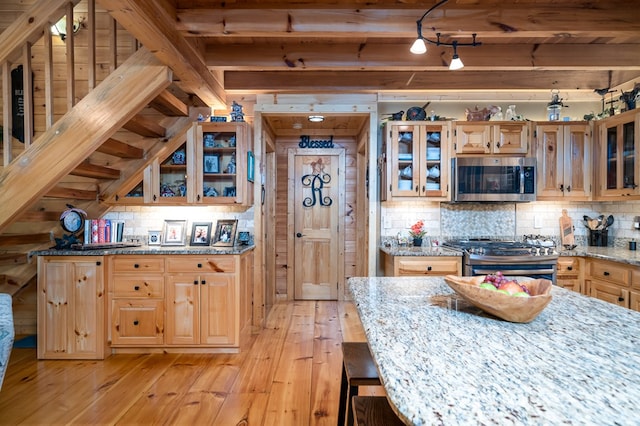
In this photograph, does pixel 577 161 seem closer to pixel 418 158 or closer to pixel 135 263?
pixel 418 158

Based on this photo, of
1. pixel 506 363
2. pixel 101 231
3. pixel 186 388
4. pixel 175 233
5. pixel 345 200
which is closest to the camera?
pixel 506 363

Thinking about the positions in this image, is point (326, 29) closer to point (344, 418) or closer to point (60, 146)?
point (60, 146)

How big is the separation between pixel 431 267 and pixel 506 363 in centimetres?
256

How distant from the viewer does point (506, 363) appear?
870mm

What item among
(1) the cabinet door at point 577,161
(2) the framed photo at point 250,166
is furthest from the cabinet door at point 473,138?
(2) the framed photo at point 250,166

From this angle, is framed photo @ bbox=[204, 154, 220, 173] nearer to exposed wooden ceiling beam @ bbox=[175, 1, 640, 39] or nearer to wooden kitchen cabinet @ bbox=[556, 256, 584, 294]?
exposed wooden ceiling beam @ bbox=[175, 1, 640, 39]

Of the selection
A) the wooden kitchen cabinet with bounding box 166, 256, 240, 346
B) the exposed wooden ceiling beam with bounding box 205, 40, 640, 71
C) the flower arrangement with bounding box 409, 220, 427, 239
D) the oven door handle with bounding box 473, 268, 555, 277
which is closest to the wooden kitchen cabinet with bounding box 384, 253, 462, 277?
the oven door handle with bounding box 473, 268, 555, 277

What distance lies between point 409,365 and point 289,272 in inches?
167

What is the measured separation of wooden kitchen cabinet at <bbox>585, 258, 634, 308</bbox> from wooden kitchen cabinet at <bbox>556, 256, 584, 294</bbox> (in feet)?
0.18

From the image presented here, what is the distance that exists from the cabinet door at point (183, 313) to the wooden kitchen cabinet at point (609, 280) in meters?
3.64

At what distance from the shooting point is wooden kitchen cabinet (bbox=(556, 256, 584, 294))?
3344 millimetres

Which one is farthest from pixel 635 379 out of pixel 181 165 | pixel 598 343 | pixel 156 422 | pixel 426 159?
pixel 181 165

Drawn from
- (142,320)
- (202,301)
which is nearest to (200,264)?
(202,301)

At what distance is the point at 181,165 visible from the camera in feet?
11.3
